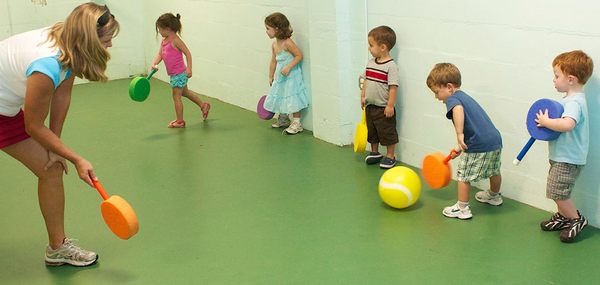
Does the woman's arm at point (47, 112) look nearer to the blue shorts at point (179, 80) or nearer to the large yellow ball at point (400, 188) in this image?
the large yellow ball at point (400, 188)

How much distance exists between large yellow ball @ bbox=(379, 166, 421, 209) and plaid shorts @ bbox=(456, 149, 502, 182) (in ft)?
1.02

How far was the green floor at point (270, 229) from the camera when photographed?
396 cm

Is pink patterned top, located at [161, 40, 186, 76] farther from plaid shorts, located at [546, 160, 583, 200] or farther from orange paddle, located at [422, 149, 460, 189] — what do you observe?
plaid shorts, located at [546, 160, 583, 200]

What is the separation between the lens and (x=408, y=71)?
5484mm

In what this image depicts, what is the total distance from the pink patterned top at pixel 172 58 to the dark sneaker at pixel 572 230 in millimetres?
4119

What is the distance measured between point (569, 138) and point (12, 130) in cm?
307

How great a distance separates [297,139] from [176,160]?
1.14m

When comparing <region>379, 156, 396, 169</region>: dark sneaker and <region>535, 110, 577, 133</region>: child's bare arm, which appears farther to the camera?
<region>379, 156, 396, 169</region>: dark sneaker

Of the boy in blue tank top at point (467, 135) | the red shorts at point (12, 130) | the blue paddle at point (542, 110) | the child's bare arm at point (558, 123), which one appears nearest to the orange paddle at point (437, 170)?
the boy in blue tank top at point (467, 135)

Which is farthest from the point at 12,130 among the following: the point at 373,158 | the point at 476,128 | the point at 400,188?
the point at 373,158

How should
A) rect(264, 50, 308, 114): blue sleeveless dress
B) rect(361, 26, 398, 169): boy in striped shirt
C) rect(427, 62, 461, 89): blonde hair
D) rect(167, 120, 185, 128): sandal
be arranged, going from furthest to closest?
rect(167, 120, 185, 128): sandal < rect(264, 50, 308, 114): blue sleeveless dress < rect(361, 26, 398, 169): boy in striped shirt < rect(427, 62, 461, 89): blonde hair

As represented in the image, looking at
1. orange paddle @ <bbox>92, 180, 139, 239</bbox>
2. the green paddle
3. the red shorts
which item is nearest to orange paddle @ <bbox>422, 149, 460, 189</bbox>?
orange paddle @ <bbox>92, 180, 139, 239</bbox>

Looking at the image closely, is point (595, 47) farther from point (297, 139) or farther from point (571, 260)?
point (297, 139)

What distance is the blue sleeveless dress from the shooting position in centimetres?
659
